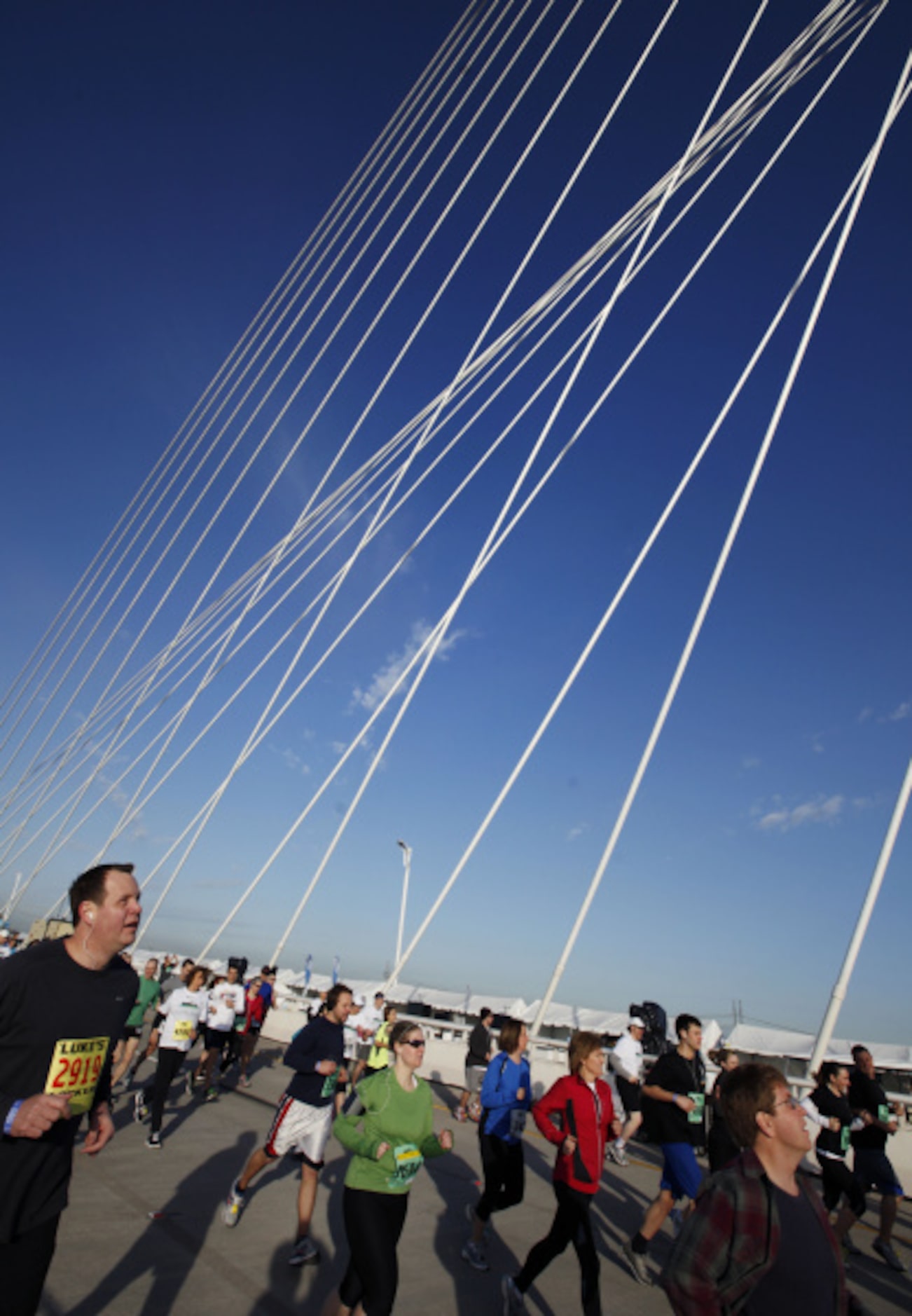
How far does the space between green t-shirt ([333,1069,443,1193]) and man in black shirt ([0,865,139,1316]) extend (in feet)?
3.98

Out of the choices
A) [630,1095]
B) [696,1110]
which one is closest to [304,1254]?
[696,1110]

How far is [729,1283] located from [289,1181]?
17.8 ft

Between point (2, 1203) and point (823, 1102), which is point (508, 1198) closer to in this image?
point (823, 1102)

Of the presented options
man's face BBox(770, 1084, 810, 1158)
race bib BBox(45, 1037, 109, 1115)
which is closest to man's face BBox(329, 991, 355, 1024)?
race bib BBox(45, 1037, 109, 1115)

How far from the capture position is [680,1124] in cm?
490

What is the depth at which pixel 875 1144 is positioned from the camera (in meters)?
5.89

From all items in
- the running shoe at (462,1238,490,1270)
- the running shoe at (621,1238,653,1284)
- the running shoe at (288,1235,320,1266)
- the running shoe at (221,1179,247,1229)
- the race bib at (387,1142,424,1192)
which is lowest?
the running shoe at (221,1179,247,1229)

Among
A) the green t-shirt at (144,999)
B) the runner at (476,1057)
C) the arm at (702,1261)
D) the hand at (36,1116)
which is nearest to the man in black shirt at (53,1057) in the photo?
the hand at (36,1116)

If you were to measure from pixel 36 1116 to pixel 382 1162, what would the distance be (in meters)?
1.78

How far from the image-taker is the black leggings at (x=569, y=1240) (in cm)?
369

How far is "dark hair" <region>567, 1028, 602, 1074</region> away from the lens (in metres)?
4.31

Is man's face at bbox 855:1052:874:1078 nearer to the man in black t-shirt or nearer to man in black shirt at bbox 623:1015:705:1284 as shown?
the man in black t-shirt

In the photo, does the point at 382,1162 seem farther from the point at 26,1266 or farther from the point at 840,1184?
the point at 840,1184

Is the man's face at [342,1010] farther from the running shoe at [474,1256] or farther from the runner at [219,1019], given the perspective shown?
the runner at [219,1019]
